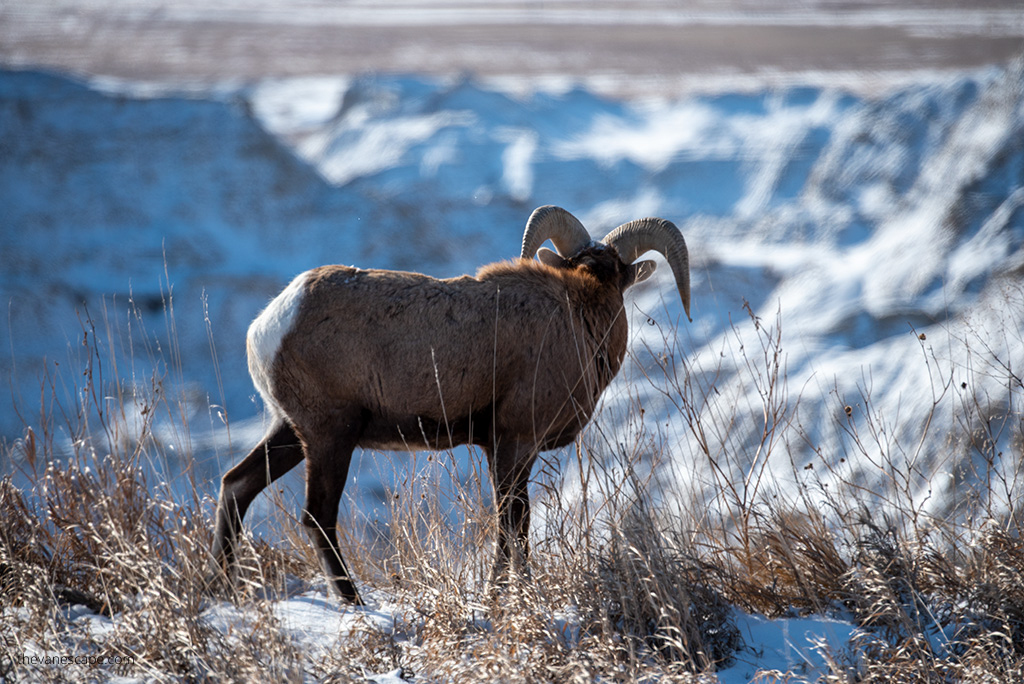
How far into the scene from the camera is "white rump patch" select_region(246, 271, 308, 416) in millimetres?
3650

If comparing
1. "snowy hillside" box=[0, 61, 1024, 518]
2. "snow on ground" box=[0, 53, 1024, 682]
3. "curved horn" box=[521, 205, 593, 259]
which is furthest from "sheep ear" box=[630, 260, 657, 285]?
"snowy hillside" box=[0, 61, 1024, 518]

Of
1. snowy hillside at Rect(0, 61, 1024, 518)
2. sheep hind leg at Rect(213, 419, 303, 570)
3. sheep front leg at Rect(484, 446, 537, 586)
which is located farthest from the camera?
snowy hillside at Rect(0, 61, 1024, 518)

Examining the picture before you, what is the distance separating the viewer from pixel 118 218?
31109 mm

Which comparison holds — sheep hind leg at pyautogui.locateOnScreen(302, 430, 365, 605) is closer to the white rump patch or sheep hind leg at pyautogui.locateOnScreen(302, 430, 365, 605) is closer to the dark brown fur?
the dark brown fur

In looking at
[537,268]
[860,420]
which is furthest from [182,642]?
[860,420]

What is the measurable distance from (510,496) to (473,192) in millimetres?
31683

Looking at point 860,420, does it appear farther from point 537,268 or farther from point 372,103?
point 372,103

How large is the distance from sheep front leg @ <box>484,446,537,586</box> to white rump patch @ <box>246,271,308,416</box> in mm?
1069

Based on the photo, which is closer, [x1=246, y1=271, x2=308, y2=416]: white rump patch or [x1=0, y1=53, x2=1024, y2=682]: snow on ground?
[x1=246, y1=271, x2=308, y2=416]: white rump patch

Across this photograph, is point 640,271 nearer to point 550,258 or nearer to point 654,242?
point 654,242

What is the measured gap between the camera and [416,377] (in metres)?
3.69

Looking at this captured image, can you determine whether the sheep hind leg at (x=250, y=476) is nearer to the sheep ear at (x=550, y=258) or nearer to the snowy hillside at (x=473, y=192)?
the sheep ear at (x=550, y=258)

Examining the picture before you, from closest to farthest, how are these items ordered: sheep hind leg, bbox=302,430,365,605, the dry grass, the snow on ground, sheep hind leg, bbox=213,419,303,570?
1. the dry grass
2. sheep hind leg, bbox=302,430,365,605
3. sheep hind leg, bbox=213,419,303,570
4. the snow on ground

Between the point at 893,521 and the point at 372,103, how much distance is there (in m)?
40.4
